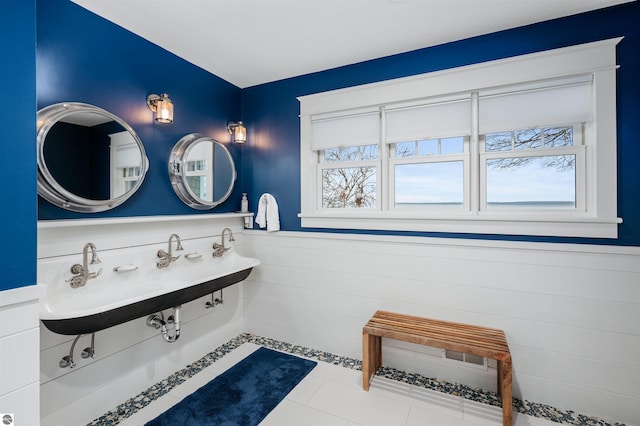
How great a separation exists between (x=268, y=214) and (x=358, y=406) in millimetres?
1847

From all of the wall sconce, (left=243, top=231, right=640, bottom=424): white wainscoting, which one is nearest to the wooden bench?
(left=243, top=231, right=640, bottom=424): white wainscoting

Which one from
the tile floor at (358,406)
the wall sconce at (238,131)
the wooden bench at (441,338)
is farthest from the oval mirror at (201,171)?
the wooden bench at (441,338)

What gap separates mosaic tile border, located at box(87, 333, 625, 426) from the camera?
6.54 feet

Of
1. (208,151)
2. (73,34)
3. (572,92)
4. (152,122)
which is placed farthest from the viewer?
(208,151)

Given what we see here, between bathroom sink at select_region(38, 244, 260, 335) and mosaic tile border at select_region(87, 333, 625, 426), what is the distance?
0.75 meters

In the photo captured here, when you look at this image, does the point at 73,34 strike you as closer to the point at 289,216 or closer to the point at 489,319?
Result: the point at 289,216

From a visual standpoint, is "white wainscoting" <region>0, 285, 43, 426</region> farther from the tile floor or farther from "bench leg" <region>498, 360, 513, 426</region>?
"bench leg" <region>498, 360, 513, 426</region>

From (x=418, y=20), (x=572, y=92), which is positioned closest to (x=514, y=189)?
(x=572, y=92)

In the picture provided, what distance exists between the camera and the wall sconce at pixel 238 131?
10.1 ft

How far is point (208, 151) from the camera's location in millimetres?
2820

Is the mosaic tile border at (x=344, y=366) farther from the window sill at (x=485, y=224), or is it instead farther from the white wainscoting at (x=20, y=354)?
the window sill at (x=485, y=224)

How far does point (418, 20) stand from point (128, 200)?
2479 millimetres

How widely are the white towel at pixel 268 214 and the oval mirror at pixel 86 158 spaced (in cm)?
115

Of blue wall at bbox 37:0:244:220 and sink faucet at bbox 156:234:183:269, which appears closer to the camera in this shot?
blue wall at bbox 37:0:244:220
